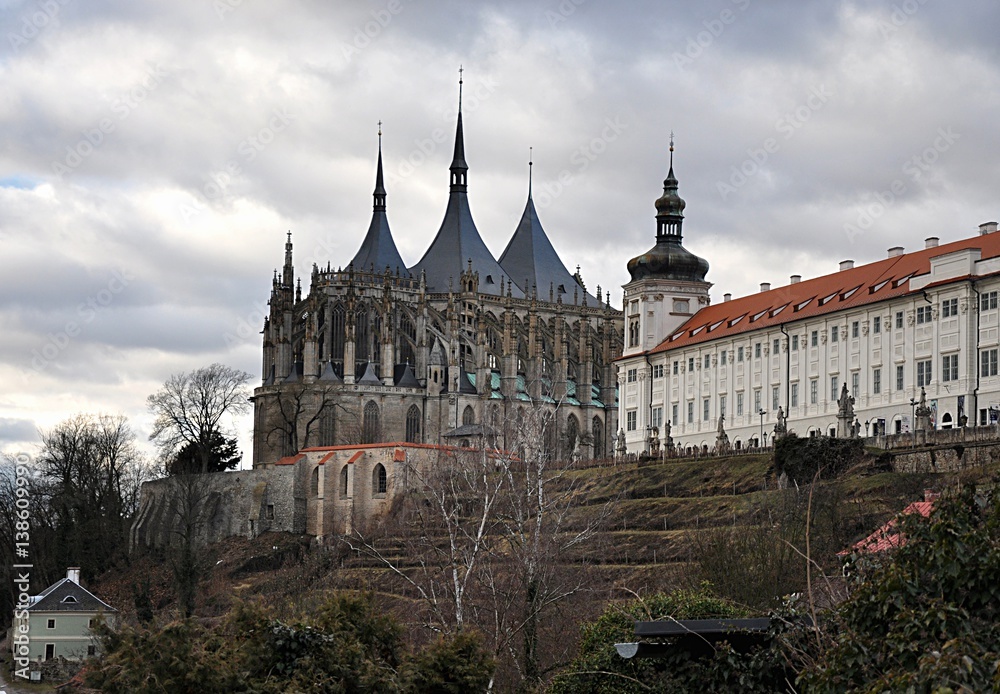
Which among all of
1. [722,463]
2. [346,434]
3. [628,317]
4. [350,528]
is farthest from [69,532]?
[722,463]

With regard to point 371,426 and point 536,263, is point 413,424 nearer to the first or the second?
point 371,426

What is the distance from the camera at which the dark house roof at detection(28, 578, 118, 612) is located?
61.8 metres

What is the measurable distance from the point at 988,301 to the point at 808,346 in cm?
1116

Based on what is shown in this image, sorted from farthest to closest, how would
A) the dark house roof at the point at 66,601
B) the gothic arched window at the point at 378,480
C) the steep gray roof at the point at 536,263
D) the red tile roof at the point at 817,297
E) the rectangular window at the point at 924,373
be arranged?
the steep gray roof at the point at 536,263 < the gothic arched window at the point at 378,480 < the dark house roof at the point at 66,601 < the red tile roof at the point at 817,297 < the rectangular window at the point at 924,373

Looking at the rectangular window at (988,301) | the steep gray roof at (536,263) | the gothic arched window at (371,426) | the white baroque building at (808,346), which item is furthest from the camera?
the steep gray roof at (536,263)

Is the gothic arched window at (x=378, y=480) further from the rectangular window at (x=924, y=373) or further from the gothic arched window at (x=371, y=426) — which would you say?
the rectangular window at (x=924, y=373)

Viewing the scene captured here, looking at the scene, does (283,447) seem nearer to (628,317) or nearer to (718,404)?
(628,317)

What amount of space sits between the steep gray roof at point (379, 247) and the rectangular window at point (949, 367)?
5491cm

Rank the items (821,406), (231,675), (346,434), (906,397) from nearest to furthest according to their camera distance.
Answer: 1. (231,675)
2. (906,397)
3. (821,406)
4. (346,434)

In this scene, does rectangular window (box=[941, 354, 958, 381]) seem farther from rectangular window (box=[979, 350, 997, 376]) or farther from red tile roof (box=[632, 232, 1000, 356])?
red tile roof (box=[632, 232, 1000, 356])

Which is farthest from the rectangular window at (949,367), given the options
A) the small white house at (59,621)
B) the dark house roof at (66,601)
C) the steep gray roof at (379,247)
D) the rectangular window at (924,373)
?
the steep gray roof at (379,247)

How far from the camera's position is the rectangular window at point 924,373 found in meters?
55.9

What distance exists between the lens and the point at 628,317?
8050 cm

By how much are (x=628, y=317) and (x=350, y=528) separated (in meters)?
17.8
